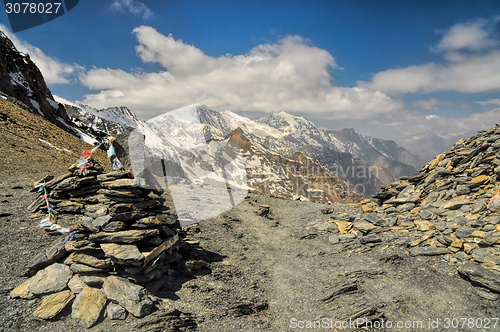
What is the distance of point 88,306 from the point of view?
8.68 meters

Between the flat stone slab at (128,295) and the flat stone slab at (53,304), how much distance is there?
4.00 ft

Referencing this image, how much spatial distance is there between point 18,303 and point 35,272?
61.3 inches

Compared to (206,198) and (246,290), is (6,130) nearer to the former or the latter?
(206,198)

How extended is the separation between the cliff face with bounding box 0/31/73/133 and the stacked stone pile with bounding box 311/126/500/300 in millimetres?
66533

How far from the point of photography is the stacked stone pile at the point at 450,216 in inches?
470

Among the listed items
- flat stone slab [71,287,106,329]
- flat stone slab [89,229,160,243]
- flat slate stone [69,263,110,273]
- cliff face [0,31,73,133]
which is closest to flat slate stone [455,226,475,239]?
flat stone slab [89,229,160,243]

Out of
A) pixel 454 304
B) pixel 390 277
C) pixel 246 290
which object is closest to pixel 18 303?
pixel 246 290

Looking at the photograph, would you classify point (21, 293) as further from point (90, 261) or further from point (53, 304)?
point (90, 261)

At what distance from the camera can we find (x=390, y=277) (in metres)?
12.6

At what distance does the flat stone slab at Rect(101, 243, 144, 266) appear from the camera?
32.1 feet

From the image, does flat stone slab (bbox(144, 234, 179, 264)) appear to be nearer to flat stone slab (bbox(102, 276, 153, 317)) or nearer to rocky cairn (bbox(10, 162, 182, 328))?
rocky cairn (bbox(10, 162, 182, 328))

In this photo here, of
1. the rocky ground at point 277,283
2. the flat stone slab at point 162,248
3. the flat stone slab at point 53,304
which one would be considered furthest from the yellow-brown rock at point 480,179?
the flat stone slab at point 53,304

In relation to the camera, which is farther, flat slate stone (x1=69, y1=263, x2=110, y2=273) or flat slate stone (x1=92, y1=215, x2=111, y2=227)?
flat slate stone (x1=92, y1=215, x2=111, y2=227)

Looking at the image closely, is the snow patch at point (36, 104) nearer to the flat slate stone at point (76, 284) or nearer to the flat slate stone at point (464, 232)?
the flat slate stone at point (76, 284)
